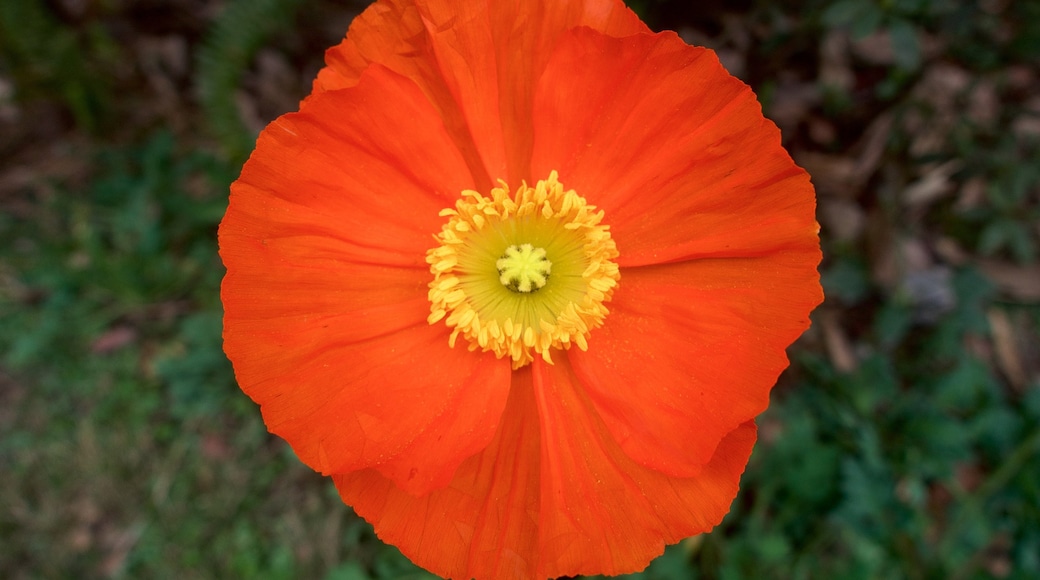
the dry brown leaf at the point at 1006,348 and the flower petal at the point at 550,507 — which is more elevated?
the dry brown leaf at the point at 1006,348

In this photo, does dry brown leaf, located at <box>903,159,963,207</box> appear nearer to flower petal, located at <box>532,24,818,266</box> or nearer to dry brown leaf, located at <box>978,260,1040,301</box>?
dry brown leaf, located at <box>978,260,1040,301</box>

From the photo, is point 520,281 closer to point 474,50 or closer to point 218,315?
point 474,50

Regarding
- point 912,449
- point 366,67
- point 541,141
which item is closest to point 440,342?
point 541,141

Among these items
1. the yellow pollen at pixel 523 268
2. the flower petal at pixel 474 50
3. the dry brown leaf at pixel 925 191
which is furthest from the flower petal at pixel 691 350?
the dry brown leaf at pixel 925 191

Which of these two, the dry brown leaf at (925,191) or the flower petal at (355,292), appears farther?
the dry brown leaf at (925,191)

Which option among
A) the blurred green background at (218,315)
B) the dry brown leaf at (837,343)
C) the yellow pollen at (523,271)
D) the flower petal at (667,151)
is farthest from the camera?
the dry brown leaf at (837,343)

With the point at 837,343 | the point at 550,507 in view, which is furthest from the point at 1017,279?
the point at 550,507

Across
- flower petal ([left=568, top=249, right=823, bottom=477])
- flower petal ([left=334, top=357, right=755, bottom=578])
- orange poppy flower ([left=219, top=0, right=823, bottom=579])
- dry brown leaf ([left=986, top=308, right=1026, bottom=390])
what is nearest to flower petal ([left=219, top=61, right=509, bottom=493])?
orange poppy flower ([left=219, top=0, right=823, bottom=579])

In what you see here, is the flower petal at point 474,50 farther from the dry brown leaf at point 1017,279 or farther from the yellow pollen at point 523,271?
the dry brown leaf at point 1017,279

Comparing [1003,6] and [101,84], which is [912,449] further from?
[101,84]
